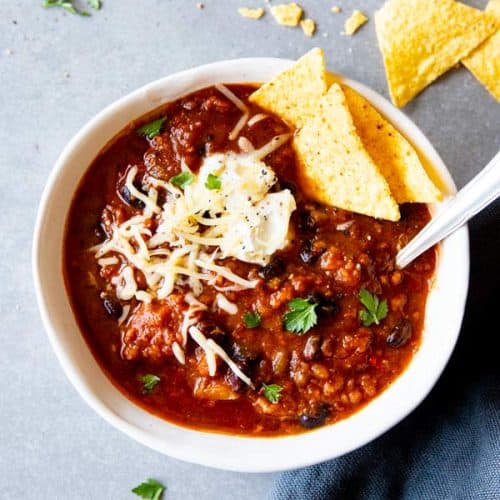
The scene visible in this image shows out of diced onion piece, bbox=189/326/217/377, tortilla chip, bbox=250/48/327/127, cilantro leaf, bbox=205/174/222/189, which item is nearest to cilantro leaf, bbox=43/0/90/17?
tortilla chip, bbox=250/48/327/127

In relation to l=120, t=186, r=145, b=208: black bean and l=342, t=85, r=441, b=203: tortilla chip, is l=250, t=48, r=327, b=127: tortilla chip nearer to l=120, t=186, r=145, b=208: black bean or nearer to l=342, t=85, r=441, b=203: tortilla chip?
l=342, t=85, r=441, b=203: tortilla chip

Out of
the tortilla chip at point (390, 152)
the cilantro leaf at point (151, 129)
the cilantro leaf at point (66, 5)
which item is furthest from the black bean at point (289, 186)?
the cilantro leaf at point (66, 5)

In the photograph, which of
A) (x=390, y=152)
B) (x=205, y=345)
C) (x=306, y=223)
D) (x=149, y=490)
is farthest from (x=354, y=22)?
(x=149, y=490)

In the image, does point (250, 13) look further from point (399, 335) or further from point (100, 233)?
point (399, 335)

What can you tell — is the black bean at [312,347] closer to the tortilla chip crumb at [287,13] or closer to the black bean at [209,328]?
the black bean at [209,328]

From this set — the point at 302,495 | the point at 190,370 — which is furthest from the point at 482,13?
the point at 302,495
